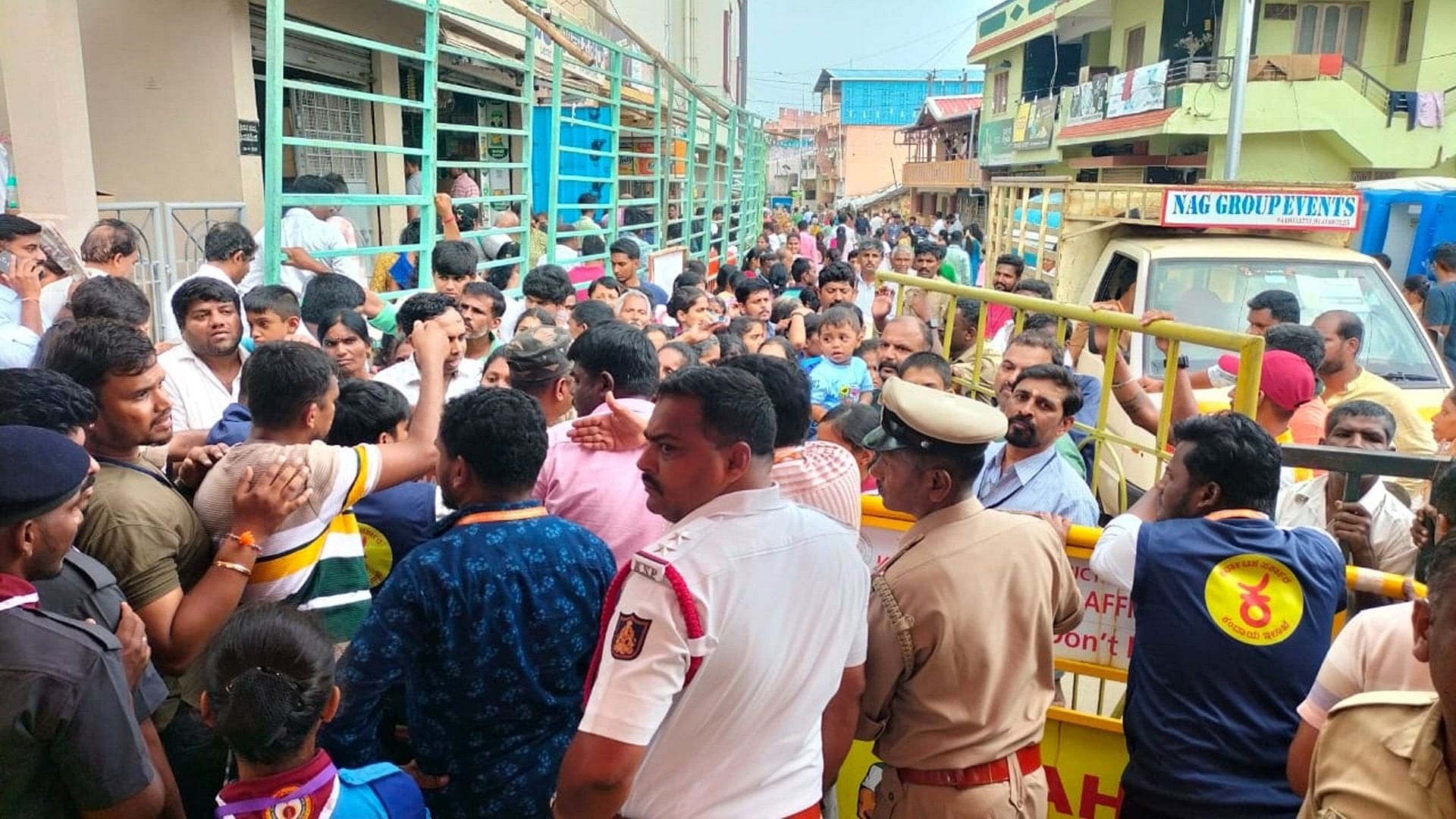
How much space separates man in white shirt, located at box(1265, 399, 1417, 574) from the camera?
299cm

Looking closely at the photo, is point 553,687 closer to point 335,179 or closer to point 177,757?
point 177,757

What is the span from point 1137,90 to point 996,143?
1180 cm

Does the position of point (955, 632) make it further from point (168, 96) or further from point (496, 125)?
point (496, 125)

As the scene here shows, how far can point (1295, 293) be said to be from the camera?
19.0ft

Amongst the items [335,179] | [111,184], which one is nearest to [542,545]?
[335,179]

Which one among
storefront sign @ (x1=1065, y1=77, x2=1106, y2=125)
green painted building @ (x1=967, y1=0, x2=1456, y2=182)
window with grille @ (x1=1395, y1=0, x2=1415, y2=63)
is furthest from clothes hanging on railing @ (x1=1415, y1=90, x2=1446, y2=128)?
storefront sign @ (x1=1065, y1=77, x2=1106, y2=125)

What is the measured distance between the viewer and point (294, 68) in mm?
7793

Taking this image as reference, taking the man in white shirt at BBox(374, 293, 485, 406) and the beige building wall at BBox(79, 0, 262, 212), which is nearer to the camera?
the man in white shirt at BBox(374, 293, 485, 406)

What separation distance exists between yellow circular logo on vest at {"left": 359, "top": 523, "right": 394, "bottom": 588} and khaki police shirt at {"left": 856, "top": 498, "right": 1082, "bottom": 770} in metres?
1.29

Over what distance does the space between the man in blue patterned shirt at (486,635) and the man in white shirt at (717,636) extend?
0.31m

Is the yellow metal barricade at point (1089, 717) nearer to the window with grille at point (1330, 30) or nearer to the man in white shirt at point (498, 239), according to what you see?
the man in white shirt at point (498, 239)

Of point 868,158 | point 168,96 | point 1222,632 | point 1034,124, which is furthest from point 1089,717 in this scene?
point 868,158

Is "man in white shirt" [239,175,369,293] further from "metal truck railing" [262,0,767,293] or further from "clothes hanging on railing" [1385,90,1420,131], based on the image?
"clothes hanging on railing" [1385,90,1420,131]

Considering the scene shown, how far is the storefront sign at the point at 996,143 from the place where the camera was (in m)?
33.4
